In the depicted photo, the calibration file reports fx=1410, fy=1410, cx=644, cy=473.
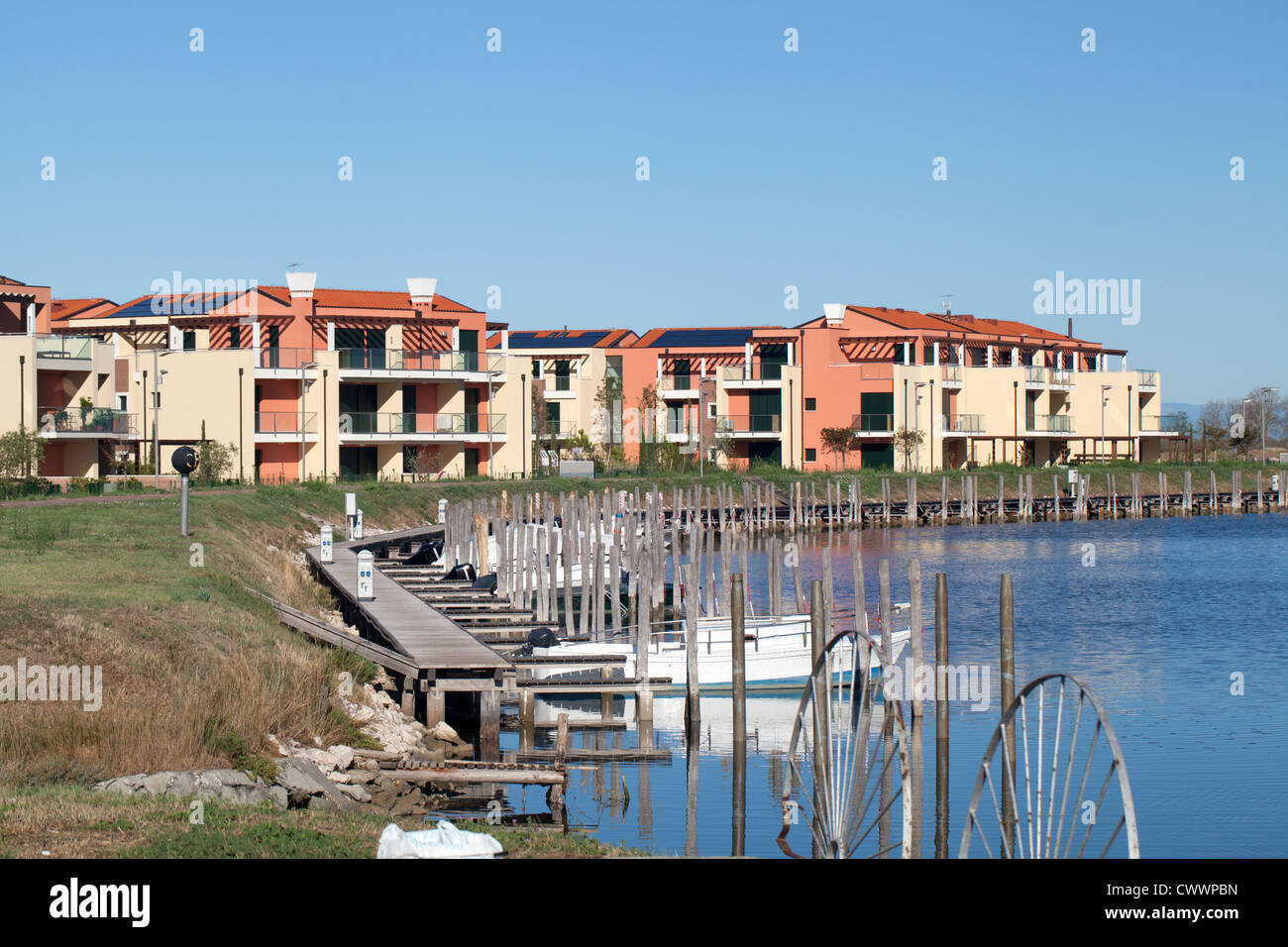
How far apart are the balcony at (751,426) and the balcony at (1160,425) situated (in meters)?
31.3

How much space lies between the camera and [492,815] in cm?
1669

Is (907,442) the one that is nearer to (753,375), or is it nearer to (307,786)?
(753,375)

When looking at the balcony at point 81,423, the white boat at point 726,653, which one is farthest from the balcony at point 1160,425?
the white boat at point 726,653

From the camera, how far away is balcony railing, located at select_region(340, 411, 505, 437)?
67.6 metres

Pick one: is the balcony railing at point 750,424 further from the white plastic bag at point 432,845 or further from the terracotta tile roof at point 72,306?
the white plastic bag at point 432,845

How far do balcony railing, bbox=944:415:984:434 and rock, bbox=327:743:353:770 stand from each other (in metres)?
74.4

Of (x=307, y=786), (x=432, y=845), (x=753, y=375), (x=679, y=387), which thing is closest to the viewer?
(x=432, y=845)

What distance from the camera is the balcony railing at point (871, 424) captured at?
84812mm

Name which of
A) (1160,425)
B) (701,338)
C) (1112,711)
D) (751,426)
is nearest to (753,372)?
(751,426)

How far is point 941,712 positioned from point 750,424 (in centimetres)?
7248

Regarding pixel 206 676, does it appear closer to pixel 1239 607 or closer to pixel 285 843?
pixel 285 843

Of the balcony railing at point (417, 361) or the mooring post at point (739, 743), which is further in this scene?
the balcony railing at point (417, 361)

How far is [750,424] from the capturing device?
8831 centimetres

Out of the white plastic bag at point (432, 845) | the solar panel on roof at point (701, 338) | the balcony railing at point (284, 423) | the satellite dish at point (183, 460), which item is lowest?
the white plastic bag at point (432, 845)
